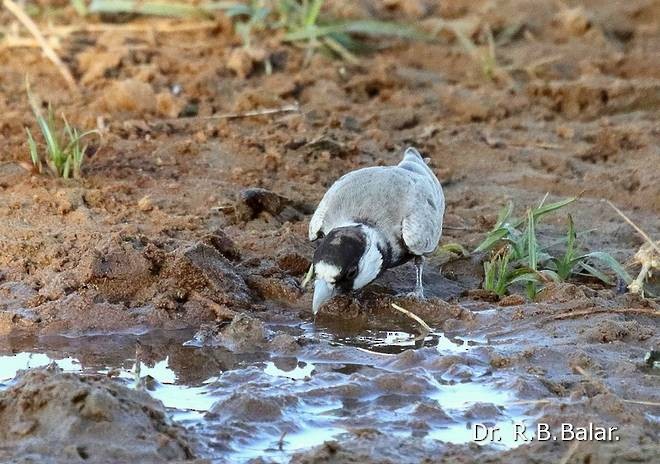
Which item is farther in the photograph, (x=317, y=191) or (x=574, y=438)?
(x=317, y=191)

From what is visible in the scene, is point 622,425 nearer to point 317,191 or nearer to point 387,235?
point 387,235

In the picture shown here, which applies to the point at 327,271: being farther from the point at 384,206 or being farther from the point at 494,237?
the point at 494,237

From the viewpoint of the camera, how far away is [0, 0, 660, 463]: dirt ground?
18.9 feet

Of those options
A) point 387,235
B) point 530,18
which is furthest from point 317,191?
point 530,18

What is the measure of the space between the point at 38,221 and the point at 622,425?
→ 11.9ft

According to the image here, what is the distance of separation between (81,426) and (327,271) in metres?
1.87

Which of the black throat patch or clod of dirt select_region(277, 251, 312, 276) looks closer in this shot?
the black throat patch

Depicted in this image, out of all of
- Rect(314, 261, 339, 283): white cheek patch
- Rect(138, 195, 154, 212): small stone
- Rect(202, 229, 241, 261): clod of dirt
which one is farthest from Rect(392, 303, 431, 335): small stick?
Rect(138, 195, 154, 212): small stone

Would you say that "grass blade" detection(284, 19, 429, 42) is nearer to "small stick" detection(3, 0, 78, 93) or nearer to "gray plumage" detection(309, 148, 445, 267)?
"small stick" detection(3, 0, 78, 93)

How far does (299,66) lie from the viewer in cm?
952

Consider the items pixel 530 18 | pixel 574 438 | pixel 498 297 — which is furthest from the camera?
pixel 530 18

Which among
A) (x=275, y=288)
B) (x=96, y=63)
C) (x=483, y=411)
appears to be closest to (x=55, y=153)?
(x=275, y=288)

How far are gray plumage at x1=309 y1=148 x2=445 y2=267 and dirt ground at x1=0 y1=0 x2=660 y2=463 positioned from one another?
30 centimetres

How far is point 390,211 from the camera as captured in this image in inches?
255
